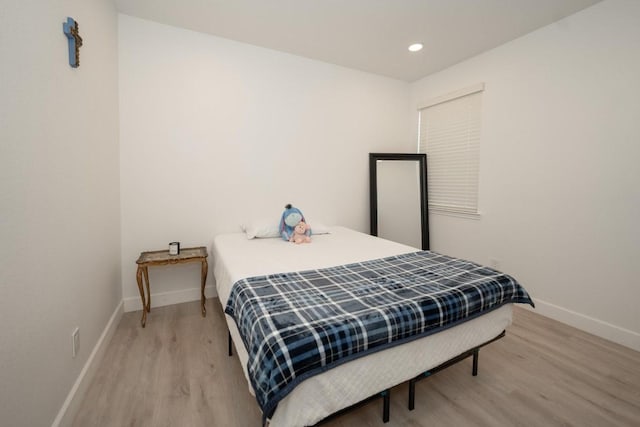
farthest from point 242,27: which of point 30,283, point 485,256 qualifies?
point 485,256

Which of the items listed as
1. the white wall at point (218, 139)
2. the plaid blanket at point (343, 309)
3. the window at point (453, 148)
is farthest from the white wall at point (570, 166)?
the white wall at point (218, 139)

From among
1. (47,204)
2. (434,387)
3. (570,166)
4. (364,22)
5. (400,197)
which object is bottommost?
(434,387)

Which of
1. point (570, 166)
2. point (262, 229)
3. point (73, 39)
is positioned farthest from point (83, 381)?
point (570, 166)

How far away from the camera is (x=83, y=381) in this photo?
5.10ft

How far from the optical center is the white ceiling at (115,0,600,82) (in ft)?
7.28

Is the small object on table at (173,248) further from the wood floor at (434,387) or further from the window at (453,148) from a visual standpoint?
the window at (453,148)

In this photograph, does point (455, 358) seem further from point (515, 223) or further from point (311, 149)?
point (311, 149)

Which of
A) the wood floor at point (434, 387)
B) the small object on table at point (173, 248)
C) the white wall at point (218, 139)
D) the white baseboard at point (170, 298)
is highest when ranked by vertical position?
the white wall at point (218, 139)

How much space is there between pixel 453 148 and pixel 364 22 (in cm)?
176

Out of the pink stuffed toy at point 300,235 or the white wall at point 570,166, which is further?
the pink stuffed toy at point 300,235

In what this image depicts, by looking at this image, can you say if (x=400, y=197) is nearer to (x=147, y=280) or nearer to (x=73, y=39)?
(x=147, y=280)

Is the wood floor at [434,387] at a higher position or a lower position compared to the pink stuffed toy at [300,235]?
lower

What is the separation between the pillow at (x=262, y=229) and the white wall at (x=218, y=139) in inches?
4.1

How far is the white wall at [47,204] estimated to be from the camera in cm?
99
